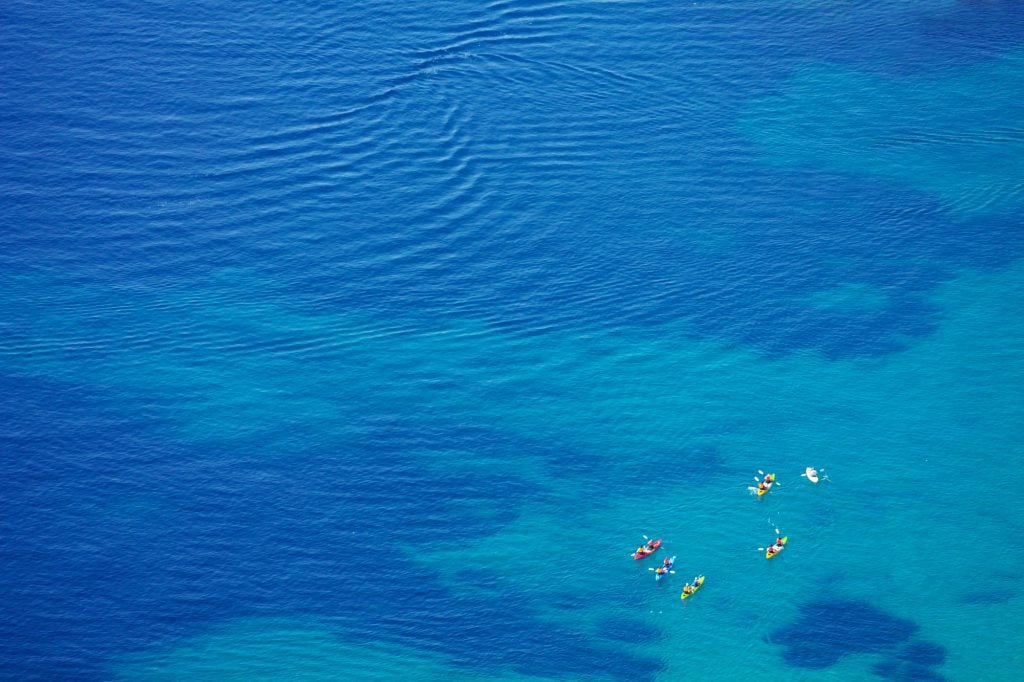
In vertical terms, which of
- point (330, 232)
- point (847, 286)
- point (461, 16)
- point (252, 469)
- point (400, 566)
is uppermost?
point (461, 16)

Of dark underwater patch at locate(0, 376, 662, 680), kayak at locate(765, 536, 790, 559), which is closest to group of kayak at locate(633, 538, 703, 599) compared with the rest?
dark underwater patch at locate(0, 376, 662, 680)

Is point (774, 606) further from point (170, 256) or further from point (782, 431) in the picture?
point (170, 256)

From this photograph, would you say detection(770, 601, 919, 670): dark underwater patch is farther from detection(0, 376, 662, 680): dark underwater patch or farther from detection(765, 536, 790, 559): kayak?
detection(0, 376, 662, 680): dark underwater patch

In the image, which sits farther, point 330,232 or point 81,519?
point 330,232

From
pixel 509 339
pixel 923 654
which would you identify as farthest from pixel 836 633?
pixel 509 339

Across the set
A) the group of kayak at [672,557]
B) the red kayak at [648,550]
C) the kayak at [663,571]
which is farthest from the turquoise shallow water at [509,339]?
the red kayak at [648,550]

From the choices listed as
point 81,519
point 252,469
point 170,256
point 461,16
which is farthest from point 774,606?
point 461,16
